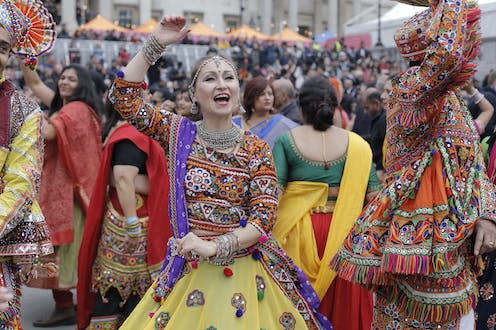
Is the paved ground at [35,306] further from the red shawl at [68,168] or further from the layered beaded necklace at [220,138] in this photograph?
the layered beaded necklace at [220,138]

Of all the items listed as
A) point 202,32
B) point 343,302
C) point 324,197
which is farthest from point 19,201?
point 202,32

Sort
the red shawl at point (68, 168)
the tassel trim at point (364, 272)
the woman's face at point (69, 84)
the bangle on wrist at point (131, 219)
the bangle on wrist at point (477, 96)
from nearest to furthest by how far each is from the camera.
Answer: the tassel trim at point (364, 272) < the bangle on wrist at point (131, 219) < the red shawl at point (68, 168) < the woman's face at point (69, 84) < the bangle on wrist at point (477, 96)

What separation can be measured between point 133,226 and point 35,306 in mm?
2251

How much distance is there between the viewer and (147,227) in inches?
189

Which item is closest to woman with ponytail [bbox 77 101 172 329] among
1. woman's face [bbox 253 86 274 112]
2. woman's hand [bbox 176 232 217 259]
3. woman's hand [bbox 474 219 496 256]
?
woman's face [bbox 253 86 274 112]

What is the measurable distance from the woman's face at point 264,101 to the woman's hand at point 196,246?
121 inches

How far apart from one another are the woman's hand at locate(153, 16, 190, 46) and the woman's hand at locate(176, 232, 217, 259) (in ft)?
2.87

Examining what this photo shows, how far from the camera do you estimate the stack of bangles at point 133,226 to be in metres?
4.65

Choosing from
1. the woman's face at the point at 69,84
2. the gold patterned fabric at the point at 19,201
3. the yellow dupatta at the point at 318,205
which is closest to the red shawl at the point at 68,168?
the woman's face at the point at 69,84

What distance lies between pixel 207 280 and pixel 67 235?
2.82m

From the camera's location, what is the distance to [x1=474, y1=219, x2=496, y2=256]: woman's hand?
2.90 meters

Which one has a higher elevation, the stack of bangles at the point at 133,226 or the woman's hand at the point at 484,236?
the woman's hand at the point at 484,236

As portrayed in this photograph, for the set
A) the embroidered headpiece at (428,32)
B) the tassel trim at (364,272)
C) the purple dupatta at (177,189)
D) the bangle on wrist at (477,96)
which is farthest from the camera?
the bangle on wrist at (477,96)

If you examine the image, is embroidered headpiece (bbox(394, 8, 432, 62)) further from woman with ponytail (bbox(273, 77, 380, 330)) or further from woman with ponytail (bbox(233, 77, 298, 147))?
woman with ponytail (bbox(233, 77, 298, 147))
